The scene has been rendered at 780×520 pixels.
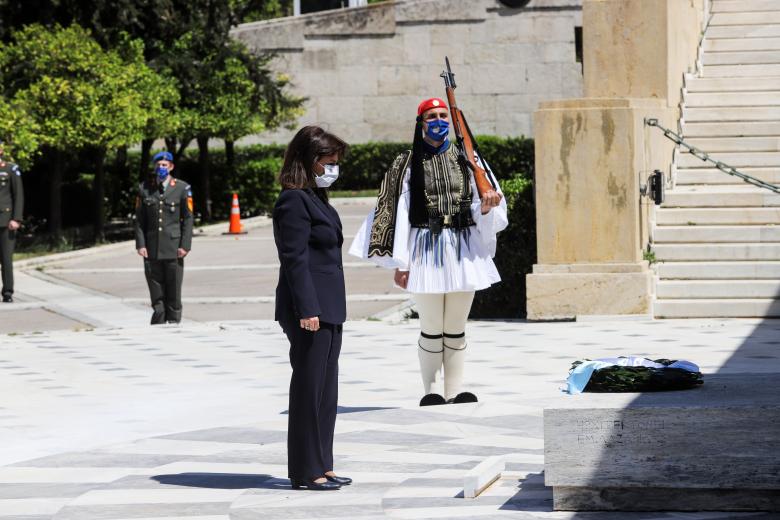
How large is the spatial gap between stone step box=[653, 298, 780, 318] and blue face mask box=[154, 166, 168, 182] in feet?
16.9

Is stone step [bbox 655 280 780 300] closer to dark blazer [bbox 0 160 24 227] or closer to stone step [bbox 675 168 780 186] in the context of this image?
stone step [bbox 675 168 780 186]

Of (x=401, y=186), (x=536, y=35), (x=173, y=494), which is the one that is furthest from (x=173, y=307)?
(x=536, y=35)

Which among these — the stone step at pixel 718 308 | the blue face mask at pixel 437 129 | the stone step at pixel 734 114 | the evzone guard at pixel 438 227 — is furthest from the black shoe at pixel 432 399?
the stone step at pixel 734 114

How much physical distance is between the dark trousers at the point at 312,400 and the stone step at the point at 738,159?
10.3 m

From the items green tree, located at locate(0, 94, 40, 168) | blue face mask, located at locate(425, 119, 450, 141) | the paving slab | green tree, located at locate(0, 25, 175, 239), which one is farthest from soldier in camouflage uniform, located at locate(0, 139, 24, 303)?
blue face mask, located at locate(425, 119, 450, 141)

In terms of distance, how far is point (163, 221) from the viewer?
632 inches

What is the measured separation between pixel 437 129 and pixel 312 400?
8.52 ft

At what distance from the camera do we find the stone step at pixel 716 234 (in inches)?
616

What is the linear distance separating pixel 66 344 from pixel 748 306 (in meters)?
6.47

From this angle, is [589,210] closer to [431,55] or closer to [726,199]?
[726,199]

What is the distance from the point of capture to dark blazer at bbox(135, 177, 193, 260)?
1609 centimetres

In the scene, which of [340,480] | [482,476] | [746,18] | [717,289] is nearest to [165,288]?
[717,289]

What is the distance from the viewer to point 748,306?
1484cm

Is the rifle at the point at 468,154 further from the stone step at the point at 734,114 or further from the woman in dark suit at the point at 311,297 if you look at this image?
the stone step at the point at 734,114
